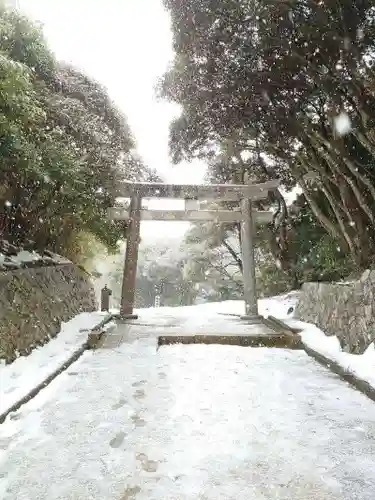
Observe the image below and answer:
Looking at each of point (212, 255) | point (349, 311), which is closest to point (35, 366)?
point (349, 311)

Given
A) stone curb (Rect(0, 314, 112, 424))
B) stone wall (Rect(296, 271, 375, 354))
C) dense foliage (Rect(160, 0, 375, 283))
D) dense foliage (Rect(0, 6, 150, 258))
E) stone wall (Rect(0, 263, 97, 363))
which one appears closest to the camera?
stone curb (Rect(0, 314, 112, 424))

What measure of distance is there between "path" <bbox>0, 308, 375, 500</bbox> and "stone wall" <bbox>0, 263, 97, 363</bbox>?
3.07 feet

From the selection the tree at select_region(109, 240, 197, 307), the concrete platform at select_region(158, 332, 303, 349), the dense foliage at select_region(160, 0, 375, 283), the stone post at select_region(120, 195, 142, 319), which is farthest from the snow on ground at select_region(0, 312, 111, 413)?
the tree at select_region(109, 240, 197, 307)

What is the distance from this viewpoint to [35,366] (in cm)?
553

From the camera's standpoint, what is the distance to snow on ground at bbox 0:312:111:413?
14.5ft

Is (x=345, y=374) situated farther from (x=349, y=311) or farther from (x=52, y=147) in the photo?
(x=52, y=147)

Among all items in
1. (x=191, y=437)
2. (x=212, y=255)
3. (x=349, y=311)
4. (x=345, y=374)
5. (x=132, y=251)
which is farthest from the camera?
(x=212, y=255)

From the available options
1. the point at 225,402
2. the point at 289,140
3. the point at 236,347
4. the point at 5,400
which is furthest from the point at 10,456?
the point at 289,140

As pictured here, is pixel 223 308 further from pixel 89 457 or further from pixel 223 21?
pixel 89 457

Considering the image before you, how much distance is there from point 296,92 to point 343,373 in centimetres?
754

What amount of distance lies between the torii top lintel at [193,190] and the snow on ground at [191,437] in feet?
21.4

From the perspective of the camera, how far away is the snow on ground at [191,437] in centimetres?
270

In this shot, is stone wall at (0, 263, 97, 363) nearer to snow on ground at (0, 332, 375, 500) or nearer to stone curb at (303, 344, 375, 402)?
snow on ground at (0, 332, 375, 500)

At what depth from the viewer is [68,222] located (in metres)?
11.6
